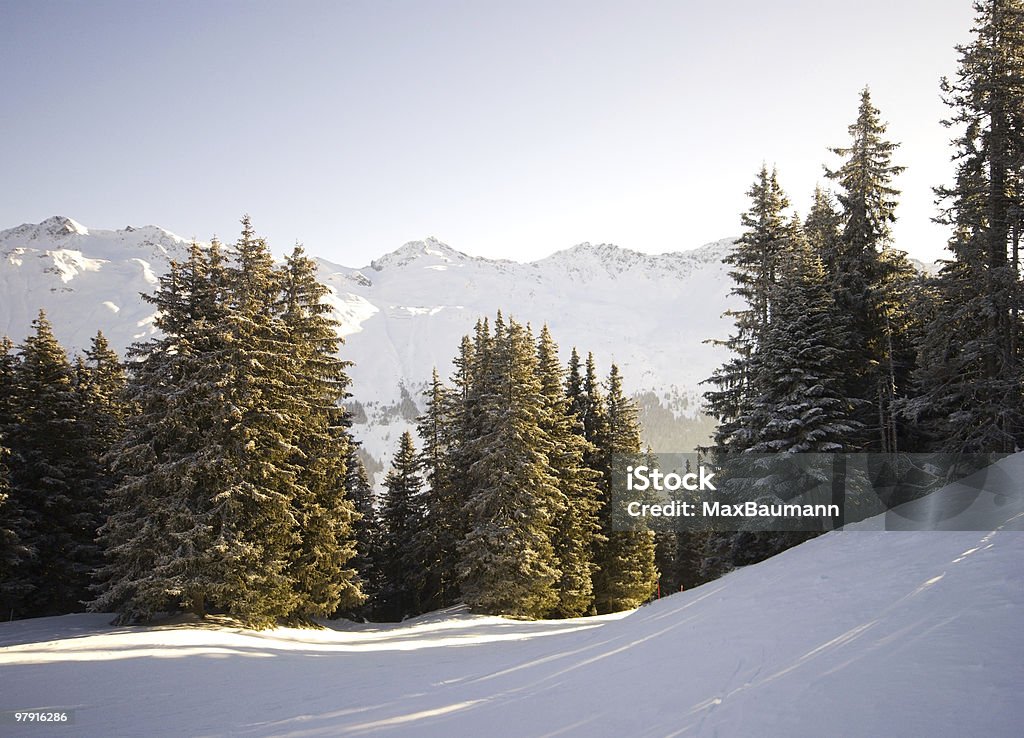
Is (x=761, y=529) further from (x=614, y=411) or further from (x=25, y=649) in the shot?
(x=25, y=649)

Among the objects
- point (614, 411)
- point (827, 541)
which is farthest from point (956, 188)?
point (614, 411)

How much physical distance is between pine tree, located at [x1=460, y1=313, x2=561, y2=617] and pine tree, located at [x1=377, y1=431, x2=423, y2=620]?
782cm

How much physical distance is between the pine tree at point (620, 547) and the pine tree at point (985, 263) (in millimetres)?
14938

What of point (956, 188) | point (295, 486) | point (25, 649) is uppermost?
point (956, 188)

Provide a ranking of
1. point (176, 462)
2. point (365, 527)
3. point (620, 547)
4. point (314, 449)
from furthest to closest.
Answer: point (365, 527), point (620, 547), point (314, 449), point (176, 462)

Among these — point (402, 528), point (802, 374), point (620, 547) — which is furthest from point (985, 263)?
point (402, 528)

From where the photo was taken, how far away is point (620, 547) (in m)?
31.4

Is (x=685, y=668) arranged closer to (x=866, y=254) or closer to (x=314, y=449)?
(x=314, y=449)

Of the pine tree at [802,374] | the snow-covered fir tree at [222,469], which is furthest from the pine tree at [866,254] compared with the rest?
the snow-covered fir tree at [222,469]

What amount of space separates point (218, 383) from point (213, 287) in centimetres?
366

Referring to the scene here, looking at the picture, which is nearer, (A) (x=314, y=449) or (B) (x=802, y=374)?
(B) (x=802, y=374)

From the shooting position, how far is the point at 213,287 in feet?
64.1

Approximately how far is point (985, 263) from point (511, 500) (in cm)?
1808

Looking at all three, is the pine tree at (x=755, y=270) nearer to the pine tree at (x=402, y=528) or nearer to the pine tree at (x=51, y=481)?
the pine tree at (x=402, y=528)
